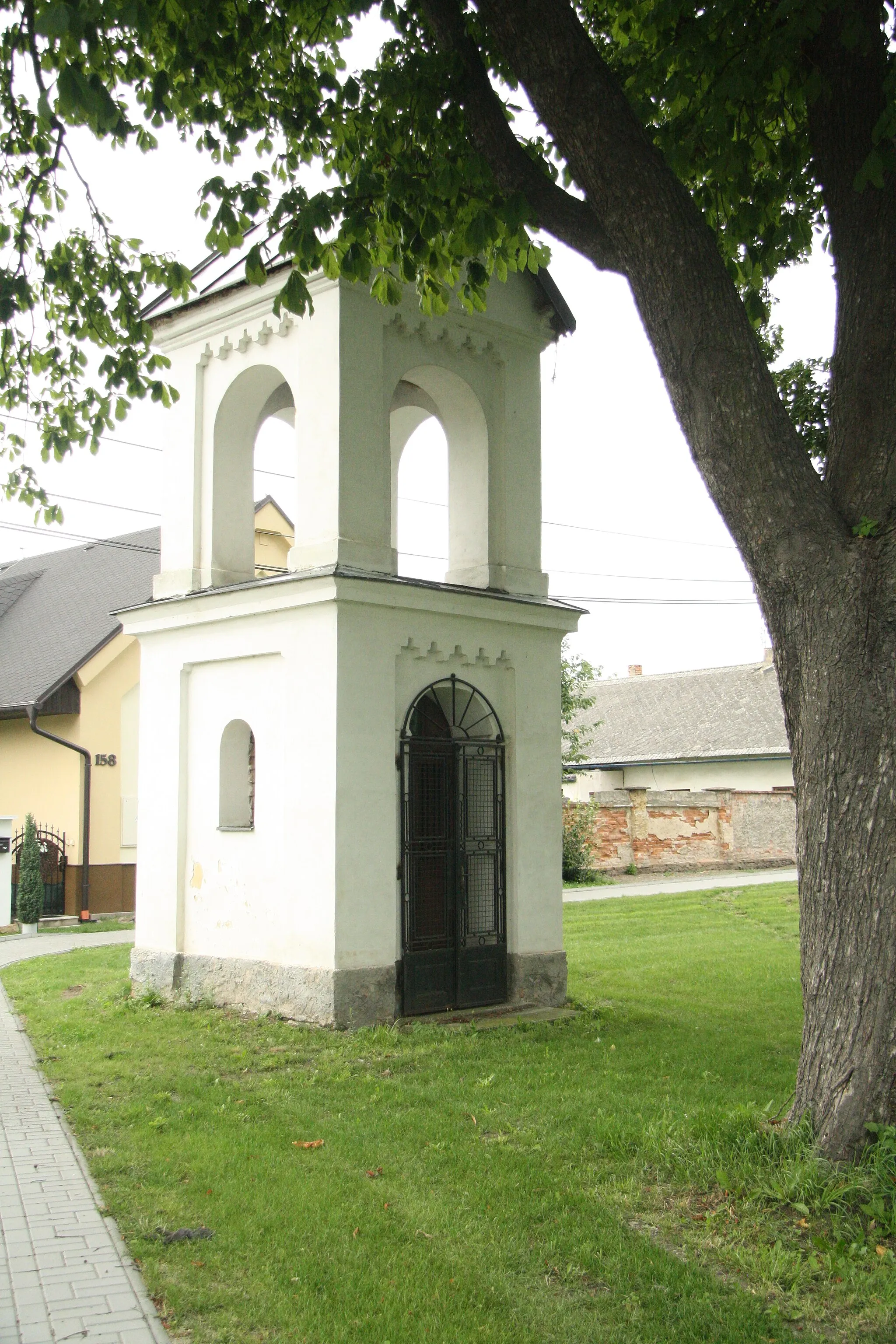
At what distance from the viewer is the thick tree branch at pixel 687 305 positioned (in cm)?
588

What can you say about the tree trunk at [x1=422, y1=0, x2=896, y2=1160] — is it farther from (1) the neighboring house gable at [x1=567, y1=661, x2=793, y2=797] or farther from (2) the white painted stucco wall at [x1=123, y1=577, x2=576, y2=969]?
(1) the neighboring house gable at [x1=567, y1=661, x2=793, y2=797]

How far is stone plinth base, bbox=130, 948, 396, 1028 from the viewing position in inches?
384

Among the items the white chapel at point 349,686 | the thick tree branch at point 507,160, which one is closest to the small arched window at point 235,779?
the white chapel at point 349,686

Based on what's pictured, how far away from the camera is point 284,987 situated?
1014 cm

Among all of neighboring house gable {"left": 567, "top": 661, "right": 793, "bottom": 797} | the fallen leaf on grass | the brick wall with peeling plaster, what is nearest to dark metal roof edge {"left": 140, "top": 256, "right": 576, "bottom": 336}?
the fallen leaf on grass

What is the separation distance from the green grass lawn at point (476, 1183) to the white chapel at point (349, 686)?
3.42 feet

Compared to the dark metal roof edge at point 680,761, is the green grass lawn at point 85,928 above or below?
below

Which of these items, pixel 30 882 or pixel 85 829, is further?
pixel 85 829

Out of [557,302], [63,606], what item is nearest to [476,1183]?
[557,302]

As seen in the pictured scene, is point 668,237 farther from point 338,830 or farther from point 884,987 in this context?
point 338,830

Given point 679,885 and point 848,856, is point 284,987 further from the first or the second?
point 679,885

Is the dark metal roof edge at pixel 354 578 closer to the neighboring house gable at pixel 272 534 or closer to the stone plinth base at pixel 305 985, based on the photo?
the stone plinth base at pixel 305 985

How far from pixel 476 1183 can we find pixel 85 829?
1778 cm

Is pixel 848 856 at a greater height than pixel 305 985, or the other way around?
pixel 848 856
